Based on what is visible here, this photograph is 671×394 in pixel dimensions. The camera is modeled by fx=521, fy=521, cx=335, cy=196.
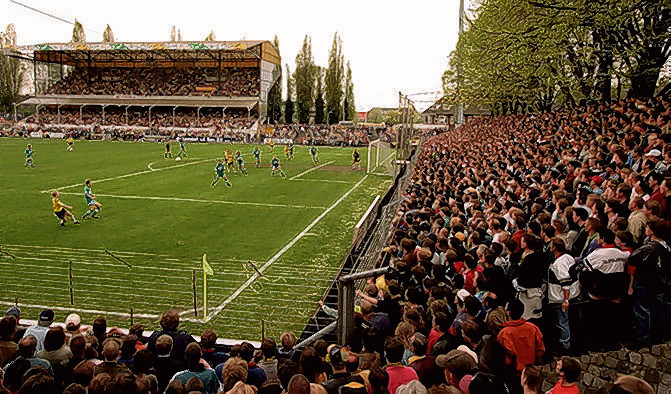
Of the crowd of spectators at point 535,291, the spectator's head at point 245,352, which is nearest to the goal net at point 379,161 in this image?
the crowd of spectators at point 535,291

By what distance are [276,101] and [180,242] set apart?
68561 millimetres

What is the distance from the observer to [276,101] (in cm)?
8188


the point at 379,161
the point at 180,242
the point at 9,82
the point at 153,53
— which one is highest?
the point at 153,53

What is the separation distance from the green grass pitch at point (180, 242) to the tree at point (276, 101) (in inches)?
1983

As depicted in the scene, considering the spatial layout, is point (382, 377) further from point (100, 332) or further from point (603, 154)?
point (603, 154)

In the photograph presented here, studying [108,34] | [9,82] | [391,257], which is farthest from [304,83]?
[391,257]

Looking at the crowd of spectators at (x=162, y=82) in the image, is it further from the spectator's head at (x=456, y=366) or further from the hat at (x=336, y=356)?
the spectator's head at (x=456, y=366)

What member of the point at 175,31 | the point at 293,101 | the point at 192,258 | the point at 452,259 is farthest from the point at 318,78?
the point at 452,259

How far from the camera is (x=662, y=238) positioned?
218 inches

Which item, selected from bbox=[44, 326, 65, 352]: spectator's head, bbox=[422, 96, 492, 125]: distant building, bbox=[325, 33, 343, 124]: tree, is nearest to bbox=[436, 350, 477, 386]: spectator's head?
bbox=[44, 326, 65, 352]: spectator's head

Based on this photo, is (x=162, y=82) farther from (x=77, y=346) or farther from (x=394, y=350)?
(x=394, y=350)

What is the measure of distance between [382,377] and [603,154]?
10108 mm

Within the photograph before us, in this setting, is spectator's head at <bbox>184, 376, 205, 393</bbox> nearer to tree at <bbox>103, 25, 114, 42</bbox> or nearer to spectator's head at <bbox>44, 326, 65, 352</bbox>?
spectator's head at <bbox>44, 326, 65, 352</bbox>

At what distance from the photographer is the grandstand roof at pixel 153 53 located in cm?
6694
